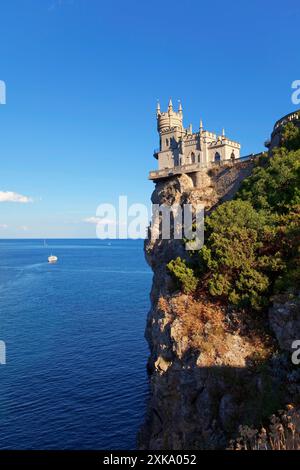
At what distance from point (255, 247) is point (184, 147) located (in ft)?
79.8

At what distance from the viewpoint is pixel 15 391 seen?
35.0m

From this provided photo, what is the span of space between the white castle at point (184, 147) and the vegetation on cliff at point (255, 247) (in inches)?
460

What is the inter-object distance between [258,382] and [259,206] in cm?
1419

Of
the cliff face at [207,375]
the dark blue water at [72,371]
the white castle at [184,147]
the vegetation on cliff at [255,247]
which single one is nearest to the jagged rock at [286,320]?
the cliff face at [207,375]

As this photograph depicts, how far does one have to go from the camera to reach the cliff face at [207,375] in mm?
16500

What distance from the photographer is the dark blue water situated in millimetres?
29078

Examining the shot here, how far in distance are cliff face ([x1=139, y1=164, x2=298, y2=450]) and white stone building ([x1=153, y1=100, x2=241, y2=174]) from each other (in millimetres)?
21946

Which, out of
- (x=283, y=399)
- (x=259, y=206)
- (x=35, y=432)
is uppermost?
(x=259, y=206)

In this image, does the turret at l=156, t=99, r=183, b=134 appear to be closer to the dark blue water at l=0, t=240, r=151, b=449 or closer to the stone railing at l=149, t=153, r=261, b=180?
the stone railing at l=149, t=153, r=261, b=180

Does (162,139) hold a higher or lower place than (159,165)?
higher

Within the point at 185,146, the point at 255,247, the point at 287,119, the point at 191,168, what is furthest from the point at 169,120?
the point at 255,247

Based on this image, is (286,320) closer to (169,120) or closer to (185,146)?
(185,146)

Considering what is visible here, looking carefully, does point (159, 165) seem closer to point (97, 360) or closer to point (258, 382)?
point (97, 360)
